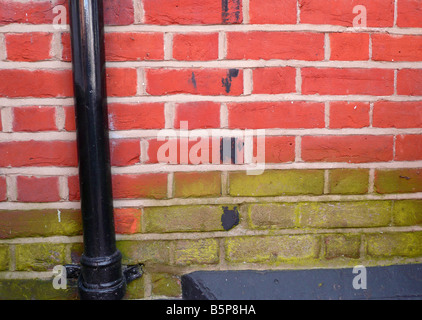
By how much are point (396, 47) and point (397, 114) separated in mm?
203

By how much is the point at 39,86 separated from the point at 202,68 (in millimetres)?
467

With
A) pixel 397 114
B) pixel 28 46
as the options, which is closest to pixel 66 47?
pixel 28 46

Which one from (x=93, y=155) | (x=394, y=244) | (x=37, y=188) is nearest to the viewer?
(x=93, y=155)

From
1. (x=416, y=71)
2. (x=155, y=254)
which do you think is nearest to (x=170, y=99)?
(x=155, y=254)

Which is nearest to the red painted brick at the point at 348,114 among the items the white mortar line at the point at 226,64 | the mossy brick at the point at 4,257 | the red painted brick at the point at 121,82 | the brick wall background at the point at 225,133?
the brick wall background at the point at 225,133

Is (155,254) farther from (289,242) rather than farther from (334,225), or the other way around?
(334,225)

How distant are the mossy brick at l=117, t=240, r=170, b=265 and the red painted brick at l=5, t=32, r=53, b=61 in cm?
59

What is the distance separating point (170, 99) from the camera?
38.3 inches

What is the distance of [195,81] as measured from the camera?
0.97 m

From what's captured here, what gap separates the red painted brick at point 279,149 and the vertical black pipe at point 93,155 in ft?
1.49

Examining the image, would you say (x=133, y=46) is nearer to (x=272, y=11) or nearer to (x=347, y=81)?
(x=272, y=11)

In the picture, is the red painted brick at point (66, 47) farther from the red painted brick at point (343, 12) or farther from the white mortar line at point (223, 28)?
the red painted brick at point (343, 12)

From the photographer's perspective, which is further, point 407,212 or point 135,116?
point 407,212

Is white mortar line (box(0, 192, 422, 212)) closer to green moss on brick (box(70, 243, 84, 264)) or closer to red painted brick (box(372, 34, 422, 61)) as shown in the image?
green moss on brick (box(70, 243, 84, 264))
